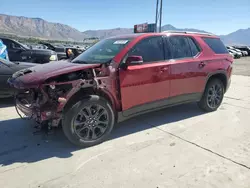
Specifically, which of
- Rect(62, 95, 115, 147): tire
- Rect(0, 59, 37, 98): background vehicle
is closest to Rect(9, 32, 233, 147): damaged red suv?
Rect(62, 95, 115, 147): tire

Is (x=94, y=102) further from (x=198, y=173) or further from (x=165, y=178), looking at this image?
(x=198, y=173)

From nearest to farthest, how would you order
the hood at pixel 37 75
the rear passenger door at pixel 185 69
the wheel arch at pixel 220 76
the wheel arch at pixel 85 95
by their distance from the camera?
1. the hood at pixel 37 75
2. the wheel arch at pixel 85 95
3. the rear passenger door at pixel 185 69
4. the wheel arch at pixel 220 76

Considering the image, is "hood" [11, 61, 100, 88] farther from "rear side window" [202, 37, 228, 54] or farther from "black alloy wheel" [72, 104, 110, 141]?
"rear side window" [202, 37, 228, 54]

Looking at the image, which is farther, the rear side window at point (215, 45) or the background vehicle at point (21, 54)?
the background vehicle at point (21, 54)

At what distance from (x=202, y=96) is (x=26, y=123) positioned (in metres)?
3.84

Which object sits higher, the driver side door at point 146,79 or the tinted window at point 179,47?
the tinted window at point 179,47

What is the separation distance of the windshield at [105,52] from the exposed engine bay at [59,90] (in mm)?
353

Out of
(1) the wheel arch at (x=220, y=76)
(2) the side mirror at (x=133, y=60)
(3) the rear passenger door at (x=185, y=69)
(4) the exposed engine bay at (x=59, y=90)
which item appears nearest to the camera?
(4) the exposed engine bay at (x=59, y=90)

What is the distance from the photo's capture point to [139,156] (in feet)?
10.2

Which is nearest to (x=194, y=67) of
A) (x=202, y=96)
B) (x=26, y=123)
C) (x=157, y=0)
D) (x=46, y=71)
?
(x=202, y=96)

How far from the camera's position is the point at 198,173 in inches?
106

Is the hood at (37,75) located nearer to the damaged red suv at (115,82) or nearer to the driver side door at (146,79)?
the damaged red suv at (115,82)

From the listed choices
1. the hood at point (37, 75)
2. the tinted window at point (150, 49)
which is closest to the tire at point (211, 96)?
the tinted window at point (150, 49)

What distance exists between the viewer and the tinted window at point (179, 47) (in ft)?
13.9
